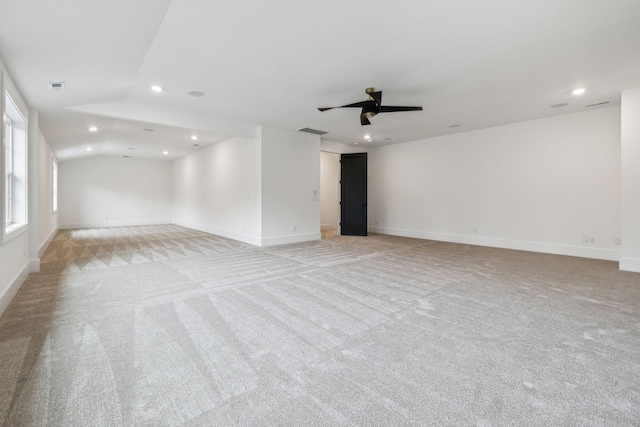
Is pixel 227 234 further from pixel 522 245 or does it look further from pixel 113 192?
pixel 522 245

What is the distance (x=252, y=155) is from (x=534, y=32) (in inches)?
209

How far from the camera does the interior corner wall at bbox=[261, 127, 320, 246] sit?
6.36 meters

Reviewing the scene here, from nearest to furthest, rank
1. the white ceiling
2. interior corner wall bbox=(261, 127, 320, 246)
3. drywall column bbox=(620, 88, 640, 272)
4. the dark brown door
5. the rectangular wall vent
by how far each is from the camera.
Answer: the white ceiling < the rectangular wall vent < drywall column bbox=(620, 88, 640, 272) < interior corner wall bbox=(261, 127, 320, 246) < the dark brown door

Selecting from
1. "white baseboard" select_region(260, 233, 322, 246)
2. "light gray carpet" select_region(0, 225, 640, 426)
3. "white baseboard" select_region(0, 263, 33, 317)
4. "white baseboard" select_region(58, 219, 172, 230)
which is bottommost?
"light gray carpet" select_region(0, 225, 640, 426)

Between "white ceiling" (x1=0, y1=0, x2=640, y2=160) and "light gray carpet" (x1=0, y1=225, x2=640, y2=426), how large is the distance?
2454mm

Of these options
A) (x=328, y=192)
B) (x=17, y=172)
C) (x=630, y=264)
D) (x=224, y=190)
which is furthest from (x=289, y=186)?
(x=630, y=264)

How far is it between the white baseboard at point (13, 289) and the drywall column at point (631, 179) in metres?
7.88

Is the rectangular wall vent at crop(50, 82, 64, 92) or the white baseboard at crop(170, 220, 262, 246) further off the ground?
the rectangular wall vent at crop(50, 82, 64, 92)

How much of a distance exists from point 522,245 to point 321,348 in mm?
5822

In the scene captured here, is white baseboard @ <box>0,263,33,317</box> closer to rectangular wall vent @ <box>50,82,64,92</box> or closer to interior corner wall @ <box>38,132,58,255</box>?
interior corner wall @ <box>38,132,58,255</box>

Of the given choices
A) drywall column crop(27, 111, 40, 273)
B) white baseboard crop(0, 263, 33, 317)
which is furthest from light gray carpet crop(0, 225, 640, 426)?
drywall column crop(27, 111, 40, 273)

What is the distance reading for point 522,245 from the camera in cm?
595

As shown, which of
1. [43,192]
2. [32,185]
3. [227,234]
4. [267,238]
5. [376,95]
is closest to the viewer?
[376,95]

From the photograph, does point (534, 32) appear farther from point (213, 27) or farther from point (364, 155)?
point (364, 155)
